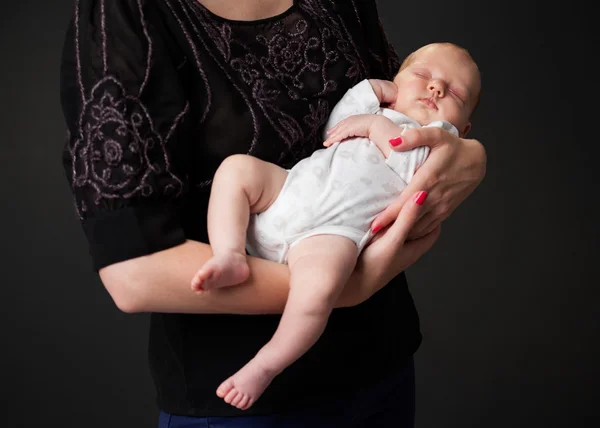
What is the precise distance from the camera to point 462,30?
139 inches

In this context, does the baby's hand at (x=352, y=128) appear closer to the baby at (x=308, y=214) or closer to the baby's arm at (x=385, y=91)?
the baby at (x=308, y=214)

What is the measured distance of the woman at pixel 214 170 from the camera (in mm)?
1425

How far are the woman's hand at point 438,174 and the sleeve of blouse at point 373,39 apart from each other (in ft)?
1.05

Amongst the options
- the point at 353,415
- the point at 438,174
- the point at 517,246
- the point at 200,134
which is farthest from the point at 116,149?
the point at 517,246

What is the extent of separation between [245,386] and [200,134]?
49 centimetres

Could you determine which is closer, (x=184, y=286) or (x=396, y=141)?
(x=184, y=286)

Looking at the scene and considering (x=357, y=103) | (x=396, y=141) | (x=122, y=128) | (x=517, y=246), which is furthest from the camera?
(x=517, y=246)

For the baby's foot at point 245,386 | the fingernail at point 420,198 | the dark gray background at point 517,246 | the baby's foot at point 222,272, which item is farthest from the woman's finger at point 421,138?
the dark gray background at point 517,246

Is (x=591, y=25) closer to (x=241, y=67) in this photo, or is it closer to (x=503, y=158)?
(x=503, y=158)

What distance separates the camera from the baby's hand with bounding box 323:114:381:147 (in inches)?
66.2

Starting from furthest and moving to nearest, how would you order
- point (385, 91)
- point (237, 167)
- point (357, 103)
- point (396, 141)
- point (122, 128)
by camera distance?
point (385, 91) → point (357, 103) → point (396, 141) → point (237, 167) → point (122, 128)

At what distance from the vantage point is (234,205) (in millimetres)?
1516

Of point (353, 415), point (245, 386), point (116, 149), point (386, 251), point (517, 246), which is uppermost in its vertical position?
point (116, 149)

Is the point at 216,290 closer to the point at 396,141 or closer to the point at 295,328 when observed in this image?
the point at 295,328
